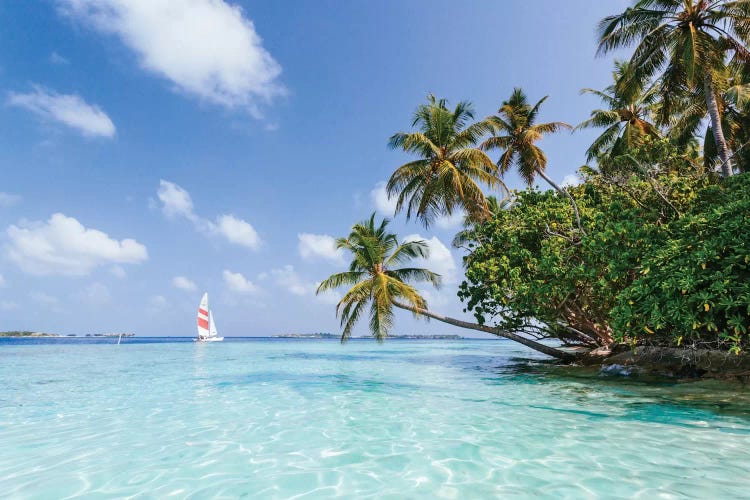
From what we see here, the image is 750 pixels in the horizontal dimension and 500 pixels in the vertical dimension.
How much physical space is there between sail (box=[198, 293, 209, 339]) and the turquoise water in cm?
4240

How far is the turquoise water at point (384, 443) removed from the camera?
4.10 m

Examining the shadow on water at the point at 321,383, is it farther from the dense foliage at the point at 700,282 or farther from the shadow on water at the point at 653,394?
the dense foliage at the point at 700,282

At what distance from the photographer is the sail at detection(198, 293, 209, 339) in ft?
165

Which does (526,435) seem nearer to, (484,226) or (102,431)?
(102,431)

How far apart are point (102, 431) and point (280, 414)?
2856 mm

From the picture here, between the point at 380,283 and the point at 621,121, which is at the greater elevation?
the point at 621,121

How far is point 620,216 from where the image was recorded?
10680 mm

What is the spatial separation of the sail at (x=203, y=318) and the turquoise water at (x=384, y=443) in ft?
139

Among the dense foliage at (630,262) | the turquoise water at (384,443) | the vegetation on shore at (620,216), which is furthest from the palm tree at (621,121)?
the turquoise water at (384,443)

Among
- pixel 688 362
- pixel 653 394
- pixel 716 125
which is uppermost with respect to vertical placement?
pixel 716 125

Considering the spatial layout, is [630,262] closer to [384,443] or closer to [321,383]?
[384,443]

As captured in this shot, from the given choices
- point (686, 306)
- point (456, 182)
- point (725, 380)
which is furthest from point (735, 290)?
point (456, 182)

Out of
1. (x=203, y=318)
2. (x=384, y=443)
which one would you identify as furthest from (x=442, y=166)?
(x=203, y=318)

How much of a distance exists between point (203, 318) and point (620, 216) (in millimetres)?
51445
